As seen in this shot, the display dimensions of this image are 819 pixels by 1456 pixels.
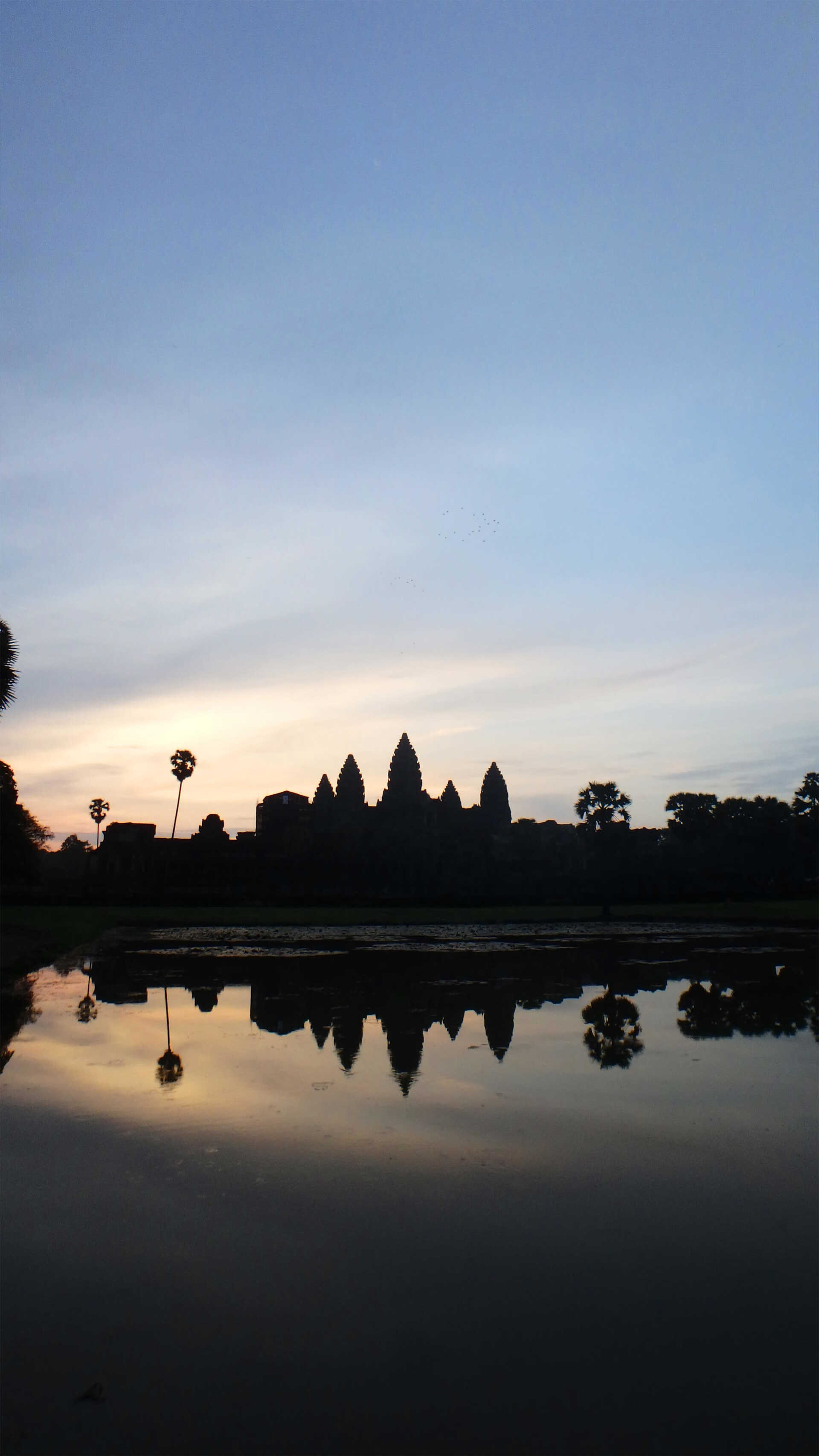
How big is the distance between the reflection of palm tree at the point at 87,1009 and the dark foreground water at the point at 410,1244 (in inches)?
73.1

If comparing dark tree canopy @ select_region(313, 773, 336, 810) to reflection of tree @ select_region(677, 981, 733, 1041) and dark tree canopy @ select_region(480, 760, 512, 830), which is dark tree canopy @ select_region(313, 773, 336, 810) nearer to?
dark tree canopy @ select_region(480, 760, 512, 830)

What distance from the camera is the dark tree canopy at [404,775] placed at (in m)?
99.6

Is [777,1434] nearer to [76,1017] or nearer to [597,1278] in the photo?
[597,1278]

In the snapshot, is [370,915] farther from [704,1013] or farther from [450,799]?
[450,799]

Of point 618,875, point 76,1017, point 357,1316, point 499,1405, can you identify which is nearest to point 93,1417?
point 357,1316

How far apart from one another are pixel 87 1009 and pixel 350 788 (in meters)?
82.8

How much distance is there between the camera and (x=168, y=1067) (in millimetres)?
13070

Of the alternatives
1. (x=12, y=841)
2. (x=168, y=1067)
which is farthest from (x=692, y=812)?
(x=168, y=1067)

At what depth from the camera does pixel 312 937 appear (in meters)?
40.6

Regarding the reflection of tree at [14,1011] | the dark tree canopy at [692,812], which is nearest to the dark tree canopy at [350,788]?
the dark tree canopy at [692,812]

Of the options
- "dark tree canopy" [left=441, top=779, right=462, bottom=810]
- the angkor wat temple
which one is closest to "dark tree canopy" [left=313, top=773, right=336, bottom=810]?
the angkor wat temple

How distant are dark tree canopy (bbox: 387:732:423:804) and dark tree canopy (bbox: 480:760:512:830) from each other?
11365 millimetres

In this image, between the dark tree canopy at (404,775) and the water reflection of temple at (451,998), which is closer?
the water reflection of temple at (451,998)

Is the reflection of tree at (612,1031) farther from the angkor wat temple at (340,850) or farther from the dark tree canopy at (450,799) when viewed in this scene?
the dark tree canopy at (450,799)
